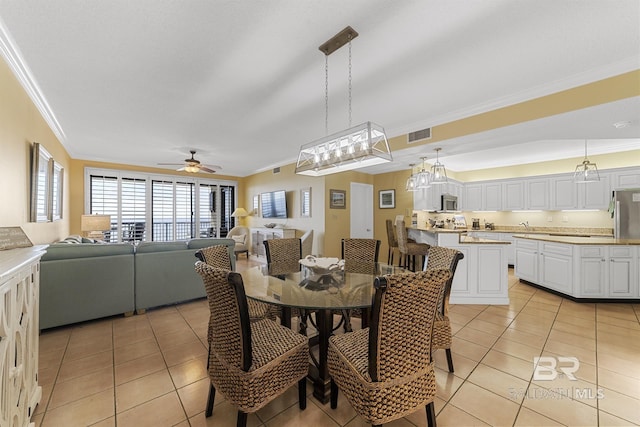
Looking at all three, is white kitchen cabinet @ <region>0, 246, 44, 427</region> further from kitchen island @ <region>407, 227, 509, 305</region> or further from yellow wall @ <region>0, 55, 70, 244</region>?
kitchen island @ <region>407, 227, 509, 305</region>

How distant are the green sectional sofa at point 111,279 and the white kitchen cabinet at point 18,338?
137cm

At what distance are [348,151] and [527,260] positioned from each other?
4148mm

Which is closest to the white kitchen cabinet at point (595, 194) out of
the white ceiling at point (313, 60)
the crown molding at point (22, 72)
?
the white ceiling at point (313, 60)

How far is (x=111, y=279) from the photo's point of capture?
9.53ft

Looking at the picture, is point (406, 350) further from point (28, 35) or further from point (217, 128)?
point (217, 128)

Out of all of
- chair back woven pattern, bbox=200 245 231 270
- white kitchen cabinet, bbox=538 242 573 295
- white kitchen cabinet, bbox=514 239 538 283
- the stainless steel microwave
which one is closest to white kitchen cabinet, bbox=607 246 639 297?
white kitchen cabinet, bbox=538 242 573 295

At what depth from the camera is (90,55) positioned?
2.09m

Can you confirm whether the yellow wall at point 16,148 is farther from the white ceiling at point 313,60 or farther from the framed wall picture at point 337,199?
the framed wall picture at point 337,199

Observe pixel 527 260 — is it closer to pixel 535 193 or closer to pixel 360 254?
pixel 535 193

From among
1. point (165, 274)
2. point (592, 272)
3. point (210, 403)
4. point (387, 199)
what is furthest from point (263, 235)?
point (592, 272)

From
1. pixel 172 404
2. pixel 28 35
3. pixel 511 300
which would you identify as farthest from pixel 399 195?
pixel 28 35

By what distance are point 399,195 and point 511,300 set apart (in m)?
2.97

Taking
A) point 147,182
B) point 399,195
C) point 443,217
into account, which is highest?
point 147,182

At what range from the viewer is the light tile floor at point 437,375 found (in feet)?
5.06
